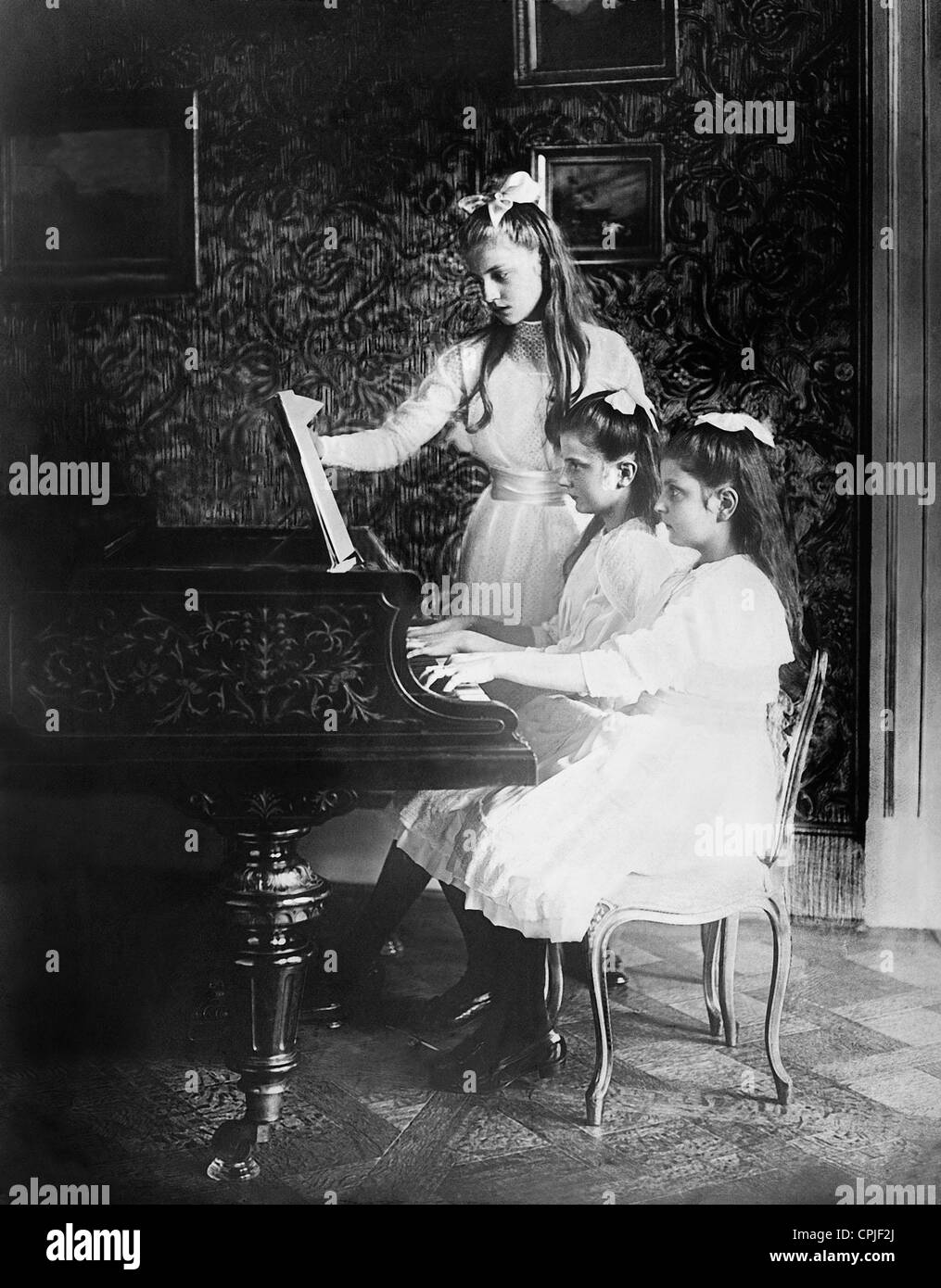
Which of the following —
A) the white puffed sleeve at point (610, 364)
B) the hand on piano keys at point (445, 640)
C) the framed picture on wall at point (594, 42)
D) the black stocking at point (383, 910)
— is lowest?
the black stocking at point (383, 910)

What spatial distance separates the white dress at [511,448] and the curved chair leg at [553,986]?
69cm

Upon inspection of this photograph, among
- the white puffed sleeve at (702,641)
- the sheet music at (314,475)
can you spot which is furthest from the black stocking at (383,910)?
the sheet music at (314,475)

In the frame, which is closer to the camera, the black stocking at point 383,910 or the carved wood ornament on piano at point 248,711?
the carved wood ornament on piano at point 248,711

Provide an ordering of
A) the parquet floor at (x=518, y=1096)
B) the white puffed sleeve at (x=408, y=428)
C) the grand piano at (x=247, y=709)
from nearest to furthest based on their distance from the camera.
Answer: the grand piano at (x=247, y=709), the parquet floor at (x=518, y=1096), the white puffed sleeve at (x=408, y=428)

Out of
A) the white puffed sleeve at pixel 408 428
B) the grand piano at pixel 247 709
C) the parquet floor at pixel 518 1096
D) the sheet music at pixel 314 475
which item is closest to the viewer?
the grand piano at pixel 247 709

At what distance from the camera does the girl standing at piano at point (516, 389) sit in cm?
249

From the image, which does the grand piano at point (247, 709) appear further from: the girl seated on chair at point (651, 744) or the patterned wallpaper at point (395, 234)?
the patterned wallpaper at point (395, 234)

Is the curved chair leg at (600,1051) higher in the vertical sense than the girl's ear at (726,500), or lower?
lower

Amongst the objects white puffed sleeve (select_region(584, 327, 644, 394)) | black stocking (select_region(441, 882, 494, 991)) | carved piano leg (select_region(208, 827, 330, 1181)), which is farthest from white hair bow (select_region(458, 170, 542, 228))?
black stocking (select_region(441, 882, 494, 991))

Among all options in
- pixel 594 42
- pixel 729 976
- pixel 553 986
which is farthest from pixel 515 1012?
pixel 594 42

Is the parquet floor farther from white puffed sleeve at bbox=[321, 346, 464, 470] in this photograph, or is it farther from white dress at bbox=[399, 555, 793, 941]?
white puffed sleeve at bbox=[321, 346, 464, 470]

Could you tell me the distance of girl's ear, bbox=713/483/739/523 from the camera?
2.50 meters

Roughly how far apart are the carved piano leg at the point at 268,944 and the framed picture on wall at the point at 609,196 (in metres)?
1.33
